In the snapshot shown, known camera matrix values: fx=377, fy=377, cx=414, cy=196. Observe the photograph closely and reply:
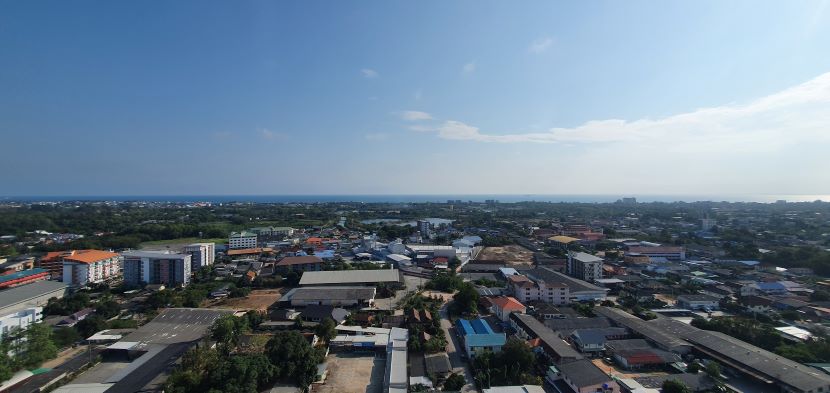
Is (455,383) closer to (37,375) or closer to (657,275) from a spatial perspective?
(37,375)

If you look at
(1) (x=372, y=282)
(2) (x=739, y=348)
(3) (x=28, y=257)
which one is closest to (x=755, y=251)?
(2) (x=739, y=348)

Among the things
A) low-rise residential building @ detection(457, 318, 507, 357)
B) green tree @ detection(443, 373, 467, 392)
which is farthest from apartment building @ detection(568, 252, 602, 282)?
green tree @ detection(443, 373, 467, 392)

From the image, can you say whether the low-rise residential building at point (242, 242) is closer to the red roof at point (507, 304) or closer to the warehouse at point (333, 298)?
the warehouse at point (333, 298)

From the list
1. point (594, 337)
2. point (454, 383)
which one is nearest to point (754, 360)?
point (594, 337)

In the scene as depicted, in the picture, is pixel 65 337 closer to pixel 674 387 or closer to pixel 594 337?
pixel 594 337

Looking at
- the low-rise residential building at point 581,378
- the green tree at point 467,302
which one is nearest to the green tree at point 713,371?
the low-rise residential building at point 581,378

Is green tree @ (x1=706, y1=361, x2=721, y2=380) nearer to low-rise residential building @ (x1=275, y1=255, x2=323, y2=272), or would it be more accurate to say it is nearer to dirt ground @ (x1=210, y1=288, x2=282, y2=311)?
dirt ground @ (x1=210, y1=288, x2=282, y2=311)
